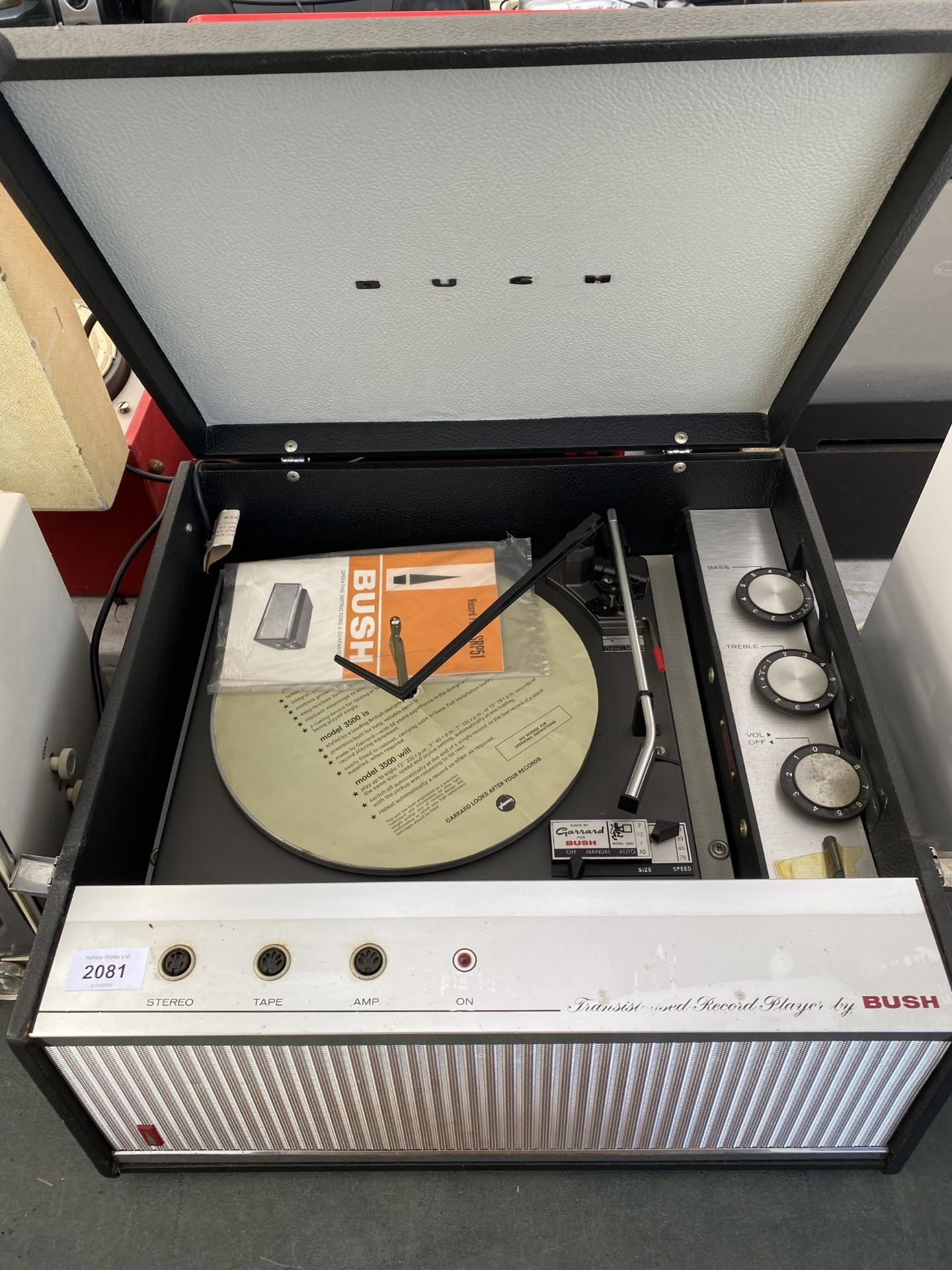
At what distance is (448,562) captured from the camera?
1218mm

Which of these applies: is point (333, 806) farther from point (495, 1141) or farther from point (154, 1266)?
point (154, 1266)

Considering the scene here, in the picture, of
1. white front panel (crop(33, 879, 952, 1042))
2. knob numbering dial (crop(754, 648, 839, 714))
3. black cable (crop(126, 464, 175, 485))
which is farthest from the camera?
black cable (crop(126, 464, 175, 485))

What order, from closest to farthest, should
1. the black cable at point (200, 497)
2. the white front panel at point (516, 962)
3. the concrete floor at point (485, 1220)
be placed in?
1. the white front panel at point (516, 962)
2. the concrete floor at point (485, 1220)
3. the black cable at point (200, 497)

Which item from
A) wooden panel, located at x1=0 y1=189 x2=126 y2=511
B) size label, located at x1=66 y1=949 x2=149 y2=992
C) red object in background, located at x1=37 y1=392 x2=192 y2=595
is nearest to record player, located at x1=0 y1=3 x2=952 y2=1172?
size label, located at x1=66 y1=949 x2=149 y2=992

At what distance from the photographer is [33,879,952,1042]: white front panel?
0.73 metres

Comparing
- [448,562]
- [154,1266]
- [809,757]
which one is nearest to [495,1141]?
[154,1266]

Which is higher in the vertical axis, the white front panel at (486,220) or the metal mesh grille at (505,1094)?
the white front panel at (486,220)

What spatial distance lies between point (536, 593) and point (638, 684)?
199 mm

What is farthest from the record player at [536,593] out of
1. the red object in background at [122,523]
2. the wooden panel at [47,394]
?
the red object in background at [122,523]

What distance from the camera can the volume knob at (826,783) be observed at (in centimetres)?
92

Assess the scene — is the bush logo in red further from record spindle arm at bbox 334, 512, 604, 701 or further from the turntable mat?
record spindle arm at bbox 334, 512, 604, 701

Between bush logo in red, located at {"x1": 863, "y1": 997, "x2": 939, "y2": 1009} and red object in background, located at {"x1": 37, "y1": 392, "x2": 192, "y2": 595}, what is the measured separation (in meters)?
1.11

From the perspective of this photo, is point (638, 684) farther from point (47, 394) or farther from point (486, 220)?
point (47, 394)

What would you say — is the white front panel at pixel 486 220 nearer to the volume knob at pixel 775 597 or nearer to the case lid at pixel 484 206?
the case lid at pixel 484 206
